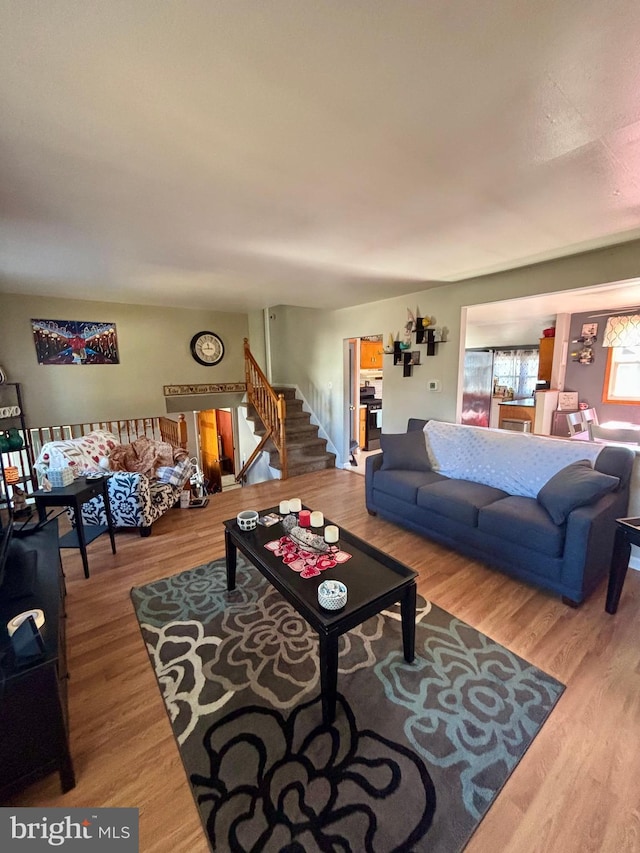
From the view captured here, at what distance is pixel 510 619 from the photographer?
6.89 ft

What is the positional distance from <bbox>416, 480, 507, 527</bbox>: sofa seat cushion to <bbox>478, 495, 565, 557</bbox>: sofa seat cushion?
80 mm

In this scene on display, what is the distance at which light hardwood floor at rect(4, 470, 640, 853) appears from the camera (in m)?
1.16

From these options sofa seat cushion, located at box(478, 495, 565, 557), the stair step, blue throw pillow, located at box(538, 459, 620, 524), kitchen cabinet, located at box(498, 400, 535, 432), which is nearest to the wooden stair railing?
the stair step

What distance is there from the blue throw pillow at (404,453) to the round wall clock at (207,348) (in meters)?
3.83

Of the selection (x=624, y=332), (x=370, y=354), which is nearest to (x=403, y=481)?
(x=624, y=332)

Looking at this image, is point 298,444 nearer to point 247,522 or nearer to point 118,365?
point 118,365

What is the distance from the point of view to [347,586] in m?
1.71

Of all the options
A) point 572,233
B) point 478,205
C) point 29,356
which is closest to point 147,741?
point 478,205

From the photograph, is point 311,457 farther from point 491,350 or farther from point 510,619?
point 491,350

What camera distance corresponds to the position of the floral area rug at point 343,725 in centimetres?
116

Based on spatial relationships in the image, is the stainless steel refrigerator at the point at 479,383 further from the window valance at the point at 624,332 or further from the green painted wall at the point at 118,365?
the green painted wall at the point at 118,365

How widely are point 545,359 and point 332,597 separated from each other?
5.69 metres

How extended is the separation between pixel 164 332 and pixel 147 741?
534 centimetres

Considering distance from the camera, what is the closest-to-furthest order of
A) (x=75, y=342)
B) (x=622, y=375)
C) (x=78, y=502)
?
(x=78, y=502) → (x=75, y=342) → (x=622, y=375)
